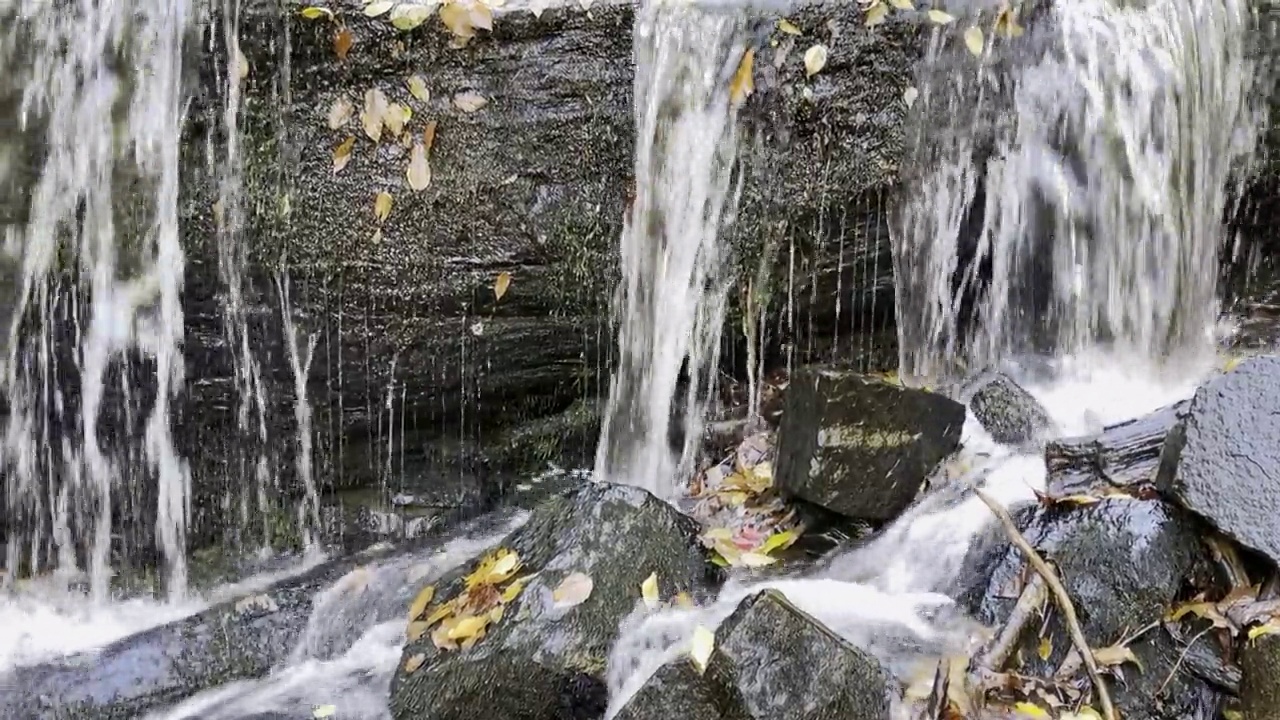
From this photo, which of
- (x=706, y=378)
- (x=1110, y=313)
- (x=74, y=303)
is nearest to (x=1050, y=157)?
(x=1110, y=313)

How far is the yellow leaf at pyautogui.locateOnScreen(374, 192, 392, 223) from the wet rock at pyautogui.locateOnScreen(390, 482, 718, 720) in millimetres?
1816

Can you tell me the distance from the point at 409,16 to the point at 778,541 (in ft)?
9.81

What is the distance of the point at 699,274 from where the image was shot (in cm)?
568

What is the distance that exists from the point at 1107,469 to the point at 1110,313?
283cm

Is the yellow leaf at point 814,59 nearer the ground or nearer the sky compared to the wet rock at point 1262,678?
nearer the sky

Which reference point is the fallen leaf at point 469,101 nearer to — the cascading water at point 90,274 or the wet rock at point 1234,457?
the cascading water at point 90,274

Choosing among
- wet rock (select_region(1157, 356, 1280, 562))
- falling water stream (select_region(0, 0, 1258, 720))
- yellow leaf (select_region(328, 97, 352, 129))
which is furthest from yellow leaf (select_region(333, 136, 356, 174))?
wet rock (select_region(1157, 356, 1280, 562))

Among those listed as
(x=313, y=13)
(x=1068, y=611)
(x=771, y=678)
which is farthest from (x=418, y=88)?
(x=1068, y=611)

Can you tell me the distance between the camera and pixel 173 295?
16.9 ft

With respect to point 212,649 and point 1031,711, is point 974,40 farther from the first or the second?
point 212,649

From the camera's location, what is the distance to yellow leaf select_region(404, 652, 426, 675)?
12.7 feet

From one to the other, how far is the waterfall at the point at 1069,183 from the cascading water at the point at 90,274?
12.5 ft

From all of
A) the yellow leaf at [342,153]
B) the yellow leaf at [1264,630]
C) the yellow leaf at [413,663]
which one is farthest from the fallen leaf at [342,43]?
the yellow leaf at [1264,630]

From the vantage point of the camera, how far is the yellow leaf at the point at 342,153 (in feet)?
17.0
